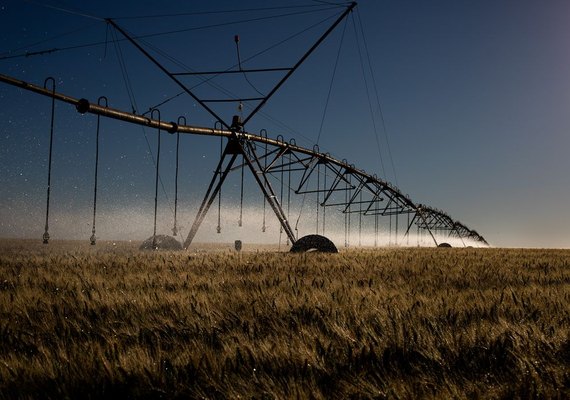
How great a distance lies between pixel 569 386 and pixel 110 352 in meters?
2.24

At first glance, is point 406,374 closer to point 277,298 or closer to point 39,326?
point 277,298

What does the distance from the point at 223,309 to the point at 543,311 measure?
8.77 feet

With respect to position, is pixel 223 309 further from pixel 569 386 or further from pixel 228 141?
pixel 228 141

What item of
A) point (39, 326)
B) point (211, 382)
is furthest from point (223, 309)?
point (211, 382)

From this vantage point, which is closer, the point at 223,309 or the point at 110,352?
the point at 110,352

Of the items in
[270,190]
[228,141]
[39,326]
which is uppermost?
[228,141]

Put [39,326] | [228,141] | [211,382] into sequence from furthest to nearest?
1. [228,141]
2. [39,326]
3. [211,382]

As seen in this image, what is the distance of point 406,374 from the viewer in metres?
2.20

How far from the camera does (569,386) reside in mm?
2020

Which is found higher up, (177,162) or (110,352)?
(177,162)

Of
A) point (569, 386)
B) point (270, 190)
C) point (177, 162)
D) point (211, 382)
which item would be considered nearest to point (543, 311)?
point (569, 386)

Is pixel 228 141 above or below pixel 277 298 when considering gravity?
above

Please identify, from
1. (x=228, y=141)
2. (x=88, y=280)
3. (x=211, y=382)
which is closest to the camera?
(x=211, y=382)

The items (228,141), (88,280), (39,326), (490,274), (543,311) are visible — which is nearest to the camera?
(39,326)
